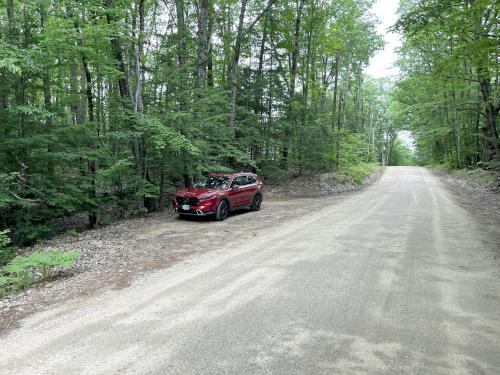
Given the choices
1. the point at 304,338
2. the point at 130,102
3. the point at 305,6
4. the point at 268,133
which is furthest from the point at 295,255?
the point at 305,6

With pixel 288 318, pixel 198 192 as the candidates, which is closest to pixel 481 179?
pixel 198 192

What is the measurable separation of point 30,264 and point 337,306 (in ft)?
16.9

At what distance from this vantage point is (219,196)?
1148 centimetres

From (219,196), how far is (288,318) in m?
7.57

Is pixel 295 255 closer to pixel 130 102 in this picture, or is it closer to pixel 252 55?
pixel 130 102

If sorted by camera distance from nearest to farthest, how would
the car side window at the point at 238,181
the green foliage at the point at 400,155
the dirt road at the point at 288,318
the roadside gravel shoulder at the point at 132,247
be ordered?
the dirt road at the point at 288,318
the roadside gravel shoulder at the point at 132,247
the car side window at the point at 238,181
the green foliage at the point at 400,155

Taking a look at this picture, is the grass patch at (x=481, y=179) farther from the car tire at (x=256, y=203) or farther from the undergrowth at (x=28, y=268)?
the undergrowth at (x=28, y=268)

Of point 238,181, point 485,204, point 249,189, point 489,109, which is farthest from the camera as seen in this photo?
point 489,109

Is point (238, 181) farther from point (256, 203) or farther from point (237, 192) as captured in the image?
point (256, 203)

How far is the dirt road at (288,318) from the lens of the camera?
3.31 meters

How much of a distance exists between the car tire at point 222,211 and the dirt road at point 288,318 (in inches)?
159

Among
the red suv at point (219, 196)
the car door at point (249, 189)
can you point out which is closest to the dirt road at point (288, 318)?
the red suv at point (219, 196)

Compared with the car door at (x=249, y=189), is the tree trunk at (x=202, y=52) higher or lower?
higher

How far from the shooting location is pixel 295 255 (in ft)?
22.7
